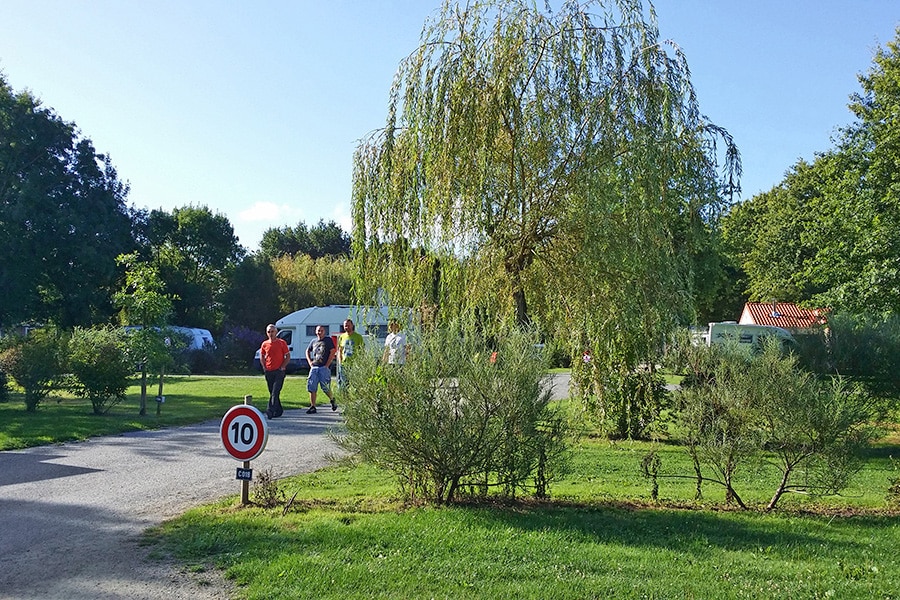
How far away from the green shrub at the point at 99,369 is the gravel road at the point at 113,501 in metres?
3.01

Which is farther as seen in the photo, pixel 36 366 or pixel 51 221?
pixel 51 221

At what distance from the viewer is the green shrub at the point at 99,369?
16250 mm

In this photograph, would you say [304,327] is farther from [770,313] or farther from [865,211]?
[770,313]

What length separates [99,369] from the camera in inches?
641

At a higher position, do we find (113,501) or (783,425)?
(783,425)

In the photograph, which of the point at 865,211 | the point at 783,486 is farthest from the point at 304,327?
the point at 783,486

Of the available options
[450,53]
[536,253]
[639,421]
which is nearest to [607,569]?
[536,253]

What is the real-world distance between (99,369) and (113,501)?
919 cm

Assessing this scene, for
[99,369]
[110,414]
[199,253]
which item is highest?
[199,253]

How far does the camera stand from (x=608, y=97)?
10297 mm

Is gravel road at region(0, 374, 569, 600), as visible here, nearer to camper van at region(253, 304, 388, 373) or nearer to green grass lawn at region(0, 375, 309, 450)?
green grass lawn at region(0, 375, 309, 450)

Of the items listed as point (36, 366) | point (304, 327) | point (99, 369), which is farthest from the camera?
point (304, 327)

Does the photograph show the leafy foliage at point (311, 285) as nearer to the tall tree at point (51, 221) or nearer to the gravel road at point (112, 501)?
the tall tree at point (51, 221)

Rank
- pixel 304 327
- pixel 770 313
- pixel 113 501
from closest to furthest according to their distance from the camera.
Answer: pixel 113 501
pixel 304 327
pixel 770 313
